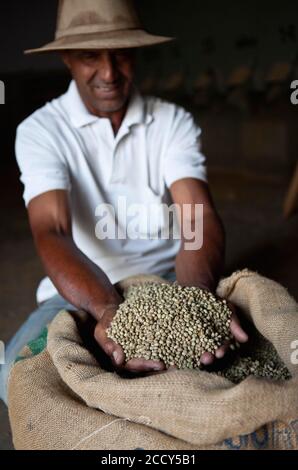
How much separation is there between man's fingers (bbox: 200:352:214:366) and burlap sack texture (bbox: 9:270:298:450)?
104mm

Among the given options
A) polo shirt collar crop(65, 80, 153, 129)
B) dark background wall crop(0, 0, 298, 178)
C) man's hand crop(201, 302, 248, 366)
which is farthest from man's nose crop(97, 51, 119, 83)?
dark background wall crop(0, 0, 298, 178)

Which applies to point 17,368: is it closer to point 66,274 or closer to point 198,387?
point 66,274

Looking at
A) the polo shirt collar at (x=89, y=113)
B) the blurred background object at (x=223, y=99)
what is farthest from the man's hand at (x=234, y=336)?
the blurred background object at (x=223, y=99)

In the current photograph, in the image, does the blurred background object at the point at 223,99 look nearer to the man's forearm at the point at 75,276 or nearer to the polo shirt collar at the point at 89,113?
the polo shirt collar at the point at 89,113

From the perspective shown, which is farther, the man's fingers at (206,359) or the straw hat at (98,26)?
the straw hat at (98,26)

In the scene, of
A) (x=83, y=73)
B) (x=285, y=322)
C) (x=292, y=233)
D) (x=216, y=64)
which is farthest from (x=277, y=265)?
(x=216, y=64)

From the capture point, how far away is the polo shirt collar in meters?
1.77

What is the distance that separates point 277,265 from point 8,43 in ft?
9.32

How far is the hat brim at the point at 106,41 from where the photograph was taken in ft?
5.24

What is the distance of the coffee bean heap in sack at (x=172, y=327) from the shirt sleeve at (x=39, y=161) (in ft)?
1.77

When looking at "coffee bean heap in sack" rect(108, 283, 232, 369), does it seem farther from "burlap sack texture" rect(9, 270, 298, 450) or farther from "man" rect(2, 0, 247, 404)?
"man" rect(2, 0, 247, 404)

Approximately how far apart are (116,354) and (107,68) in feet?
2.93

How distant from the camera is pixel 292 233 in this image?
3.40 meters

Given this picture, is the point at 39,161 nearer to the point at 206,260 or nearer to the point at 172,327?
the point at 206,260
